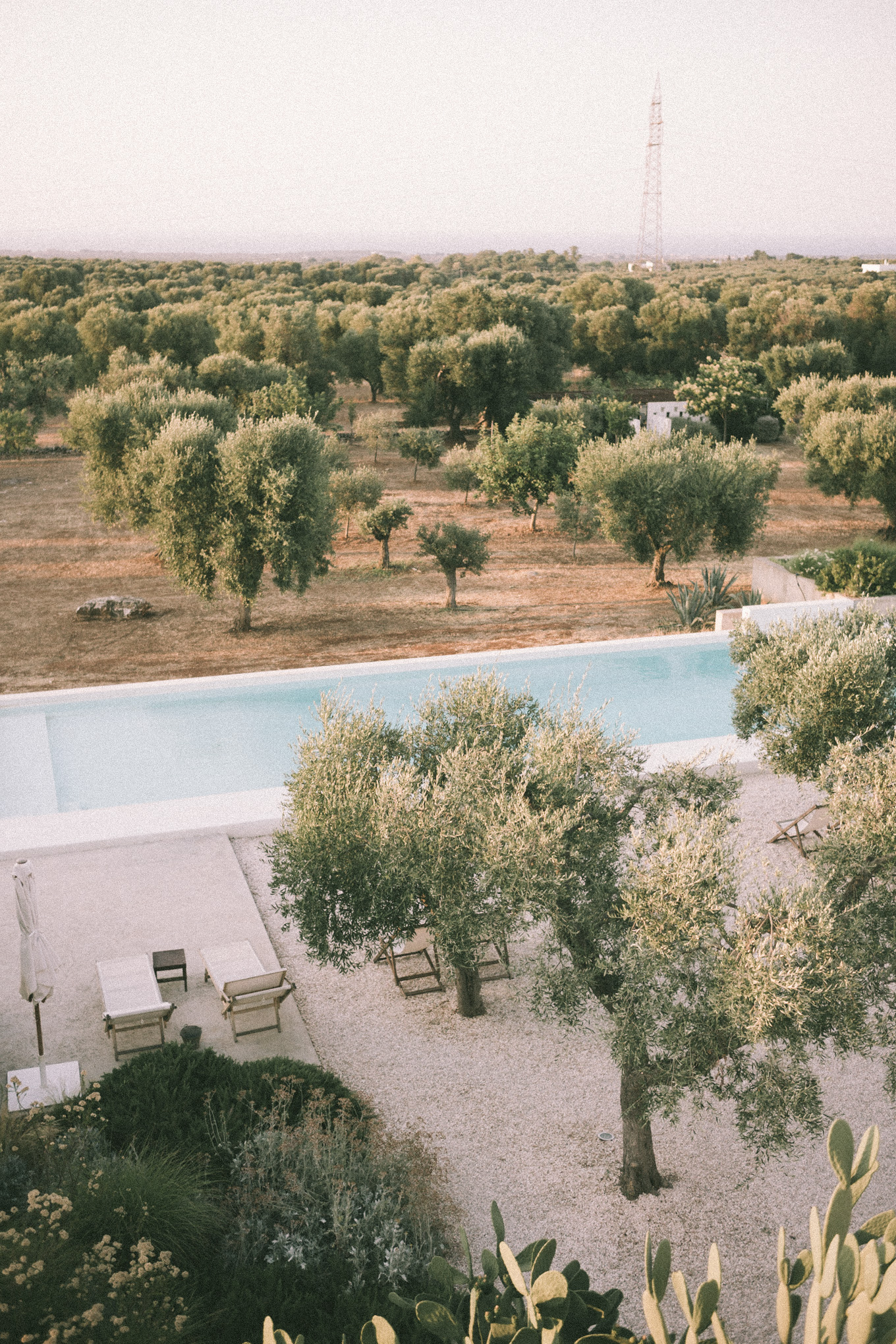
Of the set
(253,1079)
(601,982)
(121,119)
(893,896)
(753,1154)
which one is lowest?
(753,1154)

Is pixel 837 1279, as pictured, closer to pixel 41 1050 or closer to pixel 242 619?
pixel 41 1050

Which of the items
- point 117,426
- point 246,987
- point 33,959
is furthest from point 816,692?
point 117,426

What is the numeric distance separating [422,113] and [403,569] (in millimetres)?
59274

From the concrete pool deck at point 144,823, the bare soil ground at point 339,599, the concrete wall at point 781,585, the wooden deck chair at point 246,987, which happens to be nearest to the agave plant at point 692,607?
the bare soil ground at point 339,599

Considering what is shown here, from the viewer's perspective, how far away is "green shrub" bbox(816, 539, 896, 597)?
1986 cm

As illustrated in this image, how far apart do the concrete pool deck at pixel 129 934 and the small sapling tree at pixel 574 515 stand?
17151 millimetres

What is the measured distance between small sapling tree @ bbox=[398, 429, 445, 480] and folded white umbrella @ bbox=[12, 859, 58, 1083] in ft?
86.4

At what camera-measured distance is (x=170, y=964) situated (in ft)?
27.1

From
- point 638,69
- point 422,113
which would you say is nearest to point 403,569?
point 422,113

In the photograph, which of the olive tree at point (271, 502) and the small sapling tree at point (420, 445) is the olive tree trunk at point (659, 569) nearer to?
the olive tree at point (271, 502)

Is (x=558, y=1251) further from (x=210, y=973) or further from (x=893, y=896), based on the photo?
(x=210, y=973)

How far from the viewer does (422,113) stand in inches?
2840

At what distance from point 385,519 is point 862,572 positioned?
10.3m

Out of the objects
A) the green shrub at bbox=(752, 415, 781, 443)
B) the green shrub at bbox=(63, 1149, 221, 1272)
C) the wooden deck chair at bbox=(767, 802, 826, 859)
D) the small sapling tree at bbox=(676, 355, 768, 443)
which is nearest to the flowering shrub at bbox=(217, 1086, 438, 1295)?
the green shrub at bbox=(63, 1149, 221, 1272)
